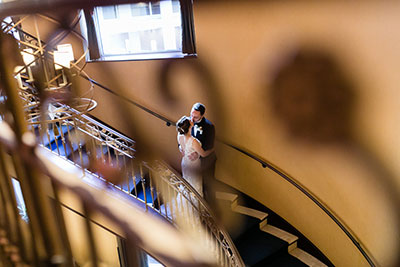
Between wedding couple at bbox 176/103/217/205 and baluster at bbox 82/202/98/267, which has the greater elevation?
baluster at bbox 82/202/98/267

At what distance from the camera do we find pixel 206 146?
3725 mm

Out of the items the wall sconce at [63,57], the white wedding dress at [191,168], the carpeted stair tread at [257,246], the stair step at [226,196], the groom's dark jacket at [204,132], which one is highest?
the wall sconce at [63,57]

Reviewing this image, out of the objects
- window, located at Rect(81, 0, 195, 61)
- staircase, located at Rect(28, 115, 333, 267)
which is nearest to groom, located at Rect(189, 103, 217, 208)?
staircase, located at Rect(28, 115, 333, 267)

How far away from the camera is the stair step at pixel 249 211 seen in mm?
5094

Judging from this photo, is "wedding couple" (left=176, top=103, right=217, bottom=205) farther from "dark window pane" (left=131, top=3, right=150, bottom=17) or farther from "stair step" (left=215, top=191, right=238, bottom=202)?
"dark window pane" (left=131, top=3, right=150, bottom=17)

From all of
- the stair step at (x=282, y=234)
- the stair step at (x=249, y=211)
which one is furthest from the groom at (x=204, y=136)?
the stair step at (x=282, y=234)

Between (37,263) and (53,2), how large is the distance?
42.7 inches

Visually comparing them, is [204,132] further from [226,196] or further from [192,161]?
[226,196]

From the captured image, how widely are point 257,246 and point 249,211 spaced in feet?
1.89

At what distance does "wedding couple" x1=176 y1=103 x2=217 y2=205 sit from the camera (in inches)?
134

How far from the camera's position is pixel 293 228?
4957 millimetres

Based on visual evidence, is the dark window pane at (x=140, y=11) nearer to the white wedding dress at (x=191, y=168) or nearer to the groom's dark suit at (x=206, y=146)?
the groom's dark suit at (x=206, y=146)

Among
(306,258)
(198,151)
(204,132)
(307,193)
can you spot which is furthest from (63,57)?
(306,258)

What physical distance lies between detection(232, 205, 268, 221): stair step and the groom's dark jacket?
70.1 inches
